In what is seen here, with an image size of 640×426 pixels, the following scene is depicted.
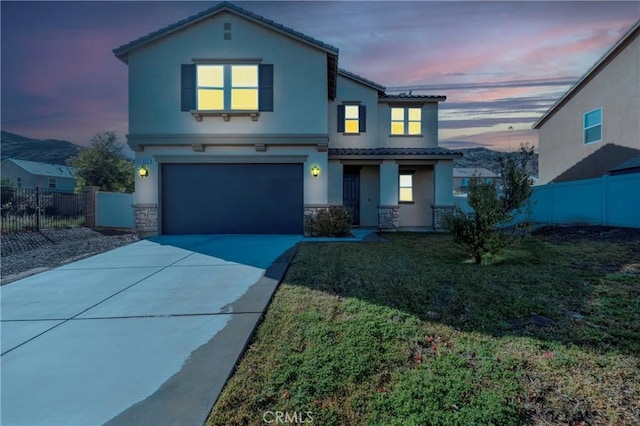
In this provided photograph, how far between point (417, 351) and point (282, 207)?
8897 millimetres

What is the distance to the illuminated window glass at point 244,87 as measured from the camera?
11.2 m

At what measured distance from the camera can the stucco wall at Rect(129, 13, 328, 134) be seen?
36.2ft

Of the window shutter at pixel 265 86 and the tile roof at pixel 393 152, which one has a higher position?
the window shutter at pixel 265 86

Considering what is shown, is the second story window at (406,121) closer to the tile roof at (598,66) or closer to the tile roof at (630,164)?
the tile roof at (630,164)

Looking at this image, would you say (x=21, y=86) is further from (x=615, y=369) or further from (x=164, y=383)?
(x=615, y=369)

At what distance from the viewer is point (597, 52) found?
48.5 ft

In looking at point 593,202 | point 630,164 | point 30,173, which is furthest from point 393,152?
point 30,173

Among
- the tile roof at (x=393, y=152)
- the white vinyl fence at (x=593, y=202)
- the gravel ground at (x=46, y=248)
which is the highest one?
the tile roof at (x=393, y=152)

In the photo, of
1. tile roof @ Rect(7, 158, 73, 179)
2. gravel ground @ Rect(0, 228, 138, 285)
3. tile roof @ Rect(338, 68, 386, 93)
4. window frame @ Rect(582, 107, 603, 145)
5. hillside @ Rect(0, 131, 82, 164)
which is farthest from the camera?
hillside @ Rect(0, 131, 82, 164)

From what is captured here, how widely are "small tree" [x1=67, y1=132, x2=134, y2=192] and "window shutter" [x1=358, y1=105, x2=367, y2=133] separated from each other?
18018 mm

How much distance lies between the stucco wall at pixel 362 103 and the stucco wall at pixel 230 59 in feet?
10.6

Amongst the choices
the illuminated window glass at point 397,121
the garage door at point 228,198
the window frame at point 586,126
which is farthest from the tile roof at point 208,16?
the window frame at point 586,126

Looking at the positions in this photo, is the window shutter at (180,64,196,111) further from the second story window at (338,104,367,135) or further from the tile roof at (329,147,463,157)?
the second story window at (338,104,367,135)

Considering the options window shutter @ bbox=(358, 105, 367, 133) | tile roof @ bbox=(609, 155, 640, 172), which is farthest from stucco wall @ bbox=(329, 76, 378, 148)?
tile roof @ bbox=(609, 155, 640, 172)
